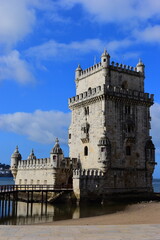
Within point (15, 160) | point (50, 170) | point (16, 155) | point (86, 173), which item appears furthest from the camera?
point (16, 155)

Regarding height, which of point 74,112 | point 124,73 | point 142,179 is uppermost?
point 124,73

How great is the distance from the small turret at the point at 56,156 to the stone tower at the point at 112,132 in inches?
122

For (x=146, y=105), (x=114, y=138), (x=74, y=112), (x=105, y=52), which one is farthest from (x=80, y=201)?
(x=105, y=52)

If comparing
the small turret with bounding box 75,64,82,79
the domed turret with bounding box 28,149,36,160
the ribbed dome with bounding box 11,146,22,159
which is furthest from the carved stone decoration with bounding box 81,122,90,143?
the domed turret with bounding box 28,149,36,160

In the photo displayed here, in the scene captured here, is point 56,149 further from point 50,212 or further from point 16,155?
point 16,155

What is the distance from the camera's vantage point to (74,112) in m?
48.7

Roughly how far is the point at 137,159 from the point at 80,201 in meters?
11.2

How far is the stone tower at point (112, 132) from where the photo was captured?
1631 inches

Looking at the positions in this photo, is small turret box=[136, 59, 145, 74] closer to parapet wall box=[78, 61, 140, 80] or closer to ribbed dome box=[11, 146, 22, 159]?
parapet wall box=[78, 61, 140, 80]

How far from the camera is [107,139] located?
41.8 metres

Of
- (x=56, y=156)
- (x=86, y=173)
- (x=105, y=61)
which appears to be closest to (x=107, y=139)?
(x=86, y=173)
